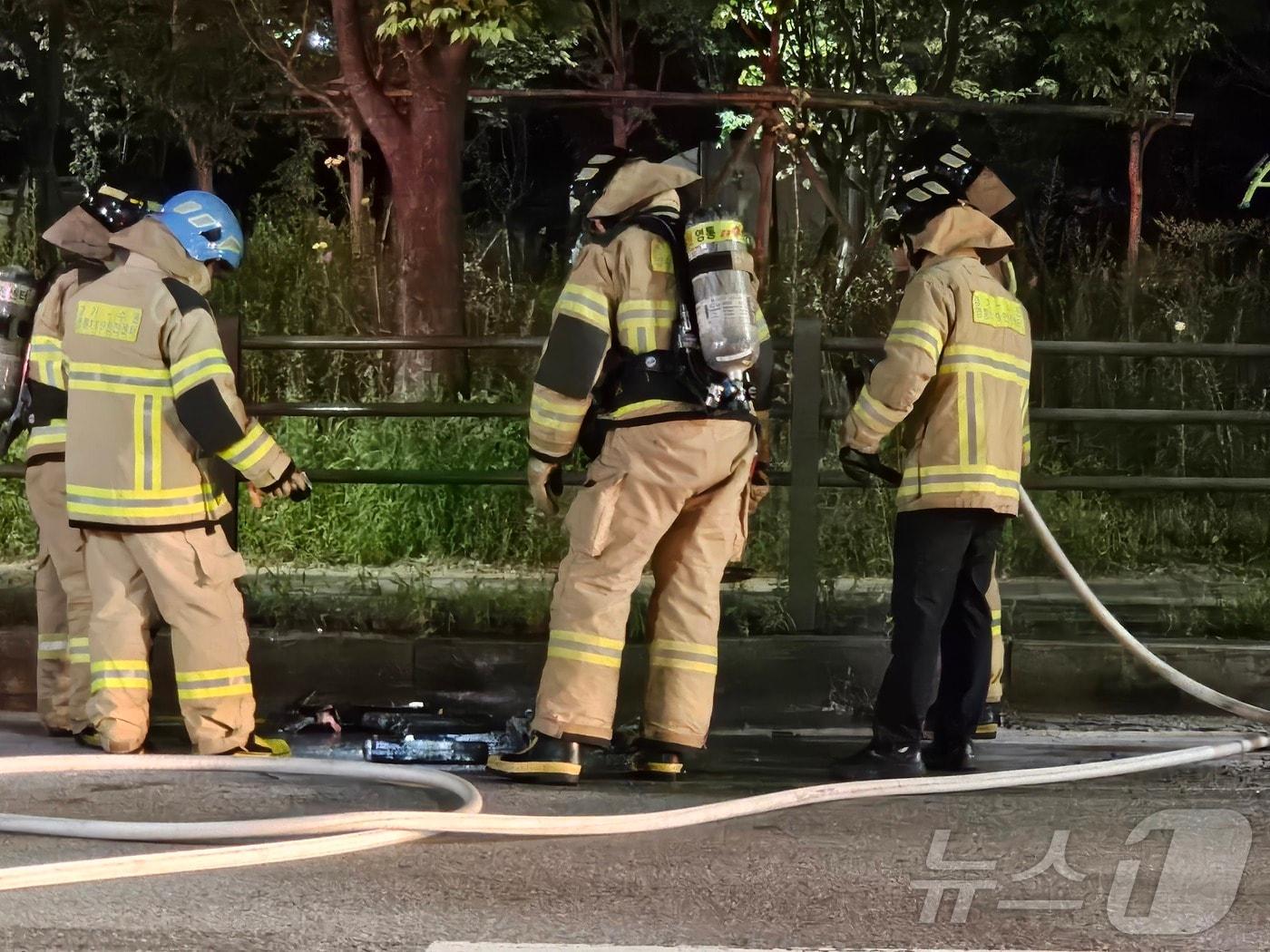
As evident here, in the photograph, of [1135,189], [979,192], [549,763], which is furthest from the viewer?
[1135,189]

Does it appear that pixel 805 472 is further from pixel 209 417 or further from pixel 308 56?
pixel 308 56

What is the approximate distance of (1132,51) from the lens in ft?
35.4

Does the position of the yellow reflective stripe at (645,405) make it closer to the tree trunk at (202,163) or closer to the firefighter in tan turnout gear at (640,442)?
the firefighter in tan turnout gear at (640,442)

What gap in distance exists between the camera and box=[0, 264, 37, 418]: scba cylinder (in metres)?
5.41

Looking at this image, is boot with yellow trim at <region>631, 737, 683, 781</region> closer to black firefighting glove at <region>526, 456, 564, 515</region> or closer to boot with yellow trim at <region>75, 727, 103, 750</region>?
black firefighting glove at <region>526, 456, 564, 515</region>

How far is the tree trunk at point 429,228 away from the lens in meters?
8.69

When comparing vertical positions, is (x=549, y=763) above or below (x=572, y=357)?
below

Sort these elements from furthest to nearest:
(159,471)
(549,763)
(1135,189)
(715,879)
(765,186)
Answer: (1135,189)
(765,186)
(159,471)
(549,763)
(715,879)

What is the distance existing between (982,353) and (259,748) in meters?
2.70

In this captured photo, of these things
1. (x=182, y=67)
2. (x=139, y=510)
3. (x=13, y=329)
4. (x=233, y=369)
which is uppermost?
(x=182, y=67)

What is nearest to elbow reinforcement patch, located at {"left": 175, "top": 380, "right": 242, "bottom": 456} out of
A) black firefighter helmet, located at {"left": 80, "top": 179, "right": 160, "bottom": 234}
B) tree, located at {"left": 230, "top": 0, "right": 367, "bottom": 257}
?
black firefighter helmet, located at {"left": 80, "top": 179, "right": 160, "bottom": 234}

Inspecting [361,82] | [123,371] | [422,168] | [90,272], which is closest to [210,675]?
[123,371]

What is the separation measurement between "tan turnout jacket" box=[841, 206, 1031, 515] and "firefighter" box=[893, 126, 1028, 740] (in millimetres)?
200

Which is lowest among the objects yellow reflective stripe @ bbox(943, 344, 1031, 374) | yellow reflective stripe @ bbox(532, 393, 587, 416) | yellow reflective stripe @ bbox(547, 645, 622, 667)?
yellow reflective stripe @ bbox(547, 645, 622, 667)
